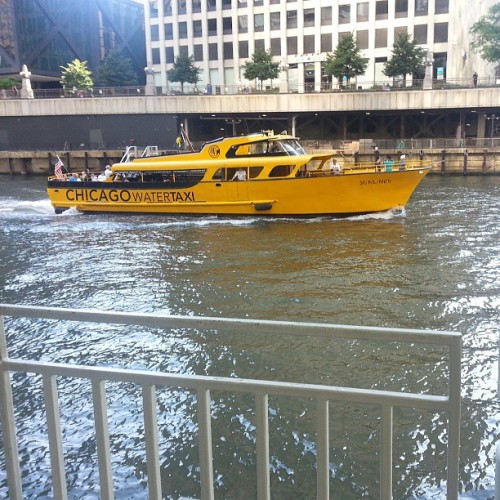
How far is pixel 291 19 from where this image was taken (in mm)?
75125

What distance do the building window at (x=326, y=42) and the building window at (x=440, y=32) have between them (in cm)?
1273

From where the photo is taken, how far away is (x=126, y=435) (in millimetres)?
7652

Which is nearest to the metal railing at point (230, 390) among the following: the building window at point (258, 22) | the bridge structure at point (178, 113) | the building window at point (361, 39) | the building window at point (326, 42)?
the bridge structure at point (178, 113)

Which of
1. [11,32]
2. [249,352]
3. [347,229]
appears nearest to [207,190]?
[347,229]

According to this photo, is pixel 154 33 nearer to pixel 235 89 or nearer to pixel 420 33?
pixel 235 89

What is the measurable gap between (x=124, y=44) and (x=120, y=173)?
76923mm

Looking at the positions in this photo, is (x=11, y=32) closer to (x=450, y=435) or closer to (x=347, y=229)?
(x=347, y=229)

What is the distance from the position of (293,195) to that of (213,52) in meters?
60.1

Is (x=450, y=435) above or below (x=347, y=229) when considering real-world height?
above

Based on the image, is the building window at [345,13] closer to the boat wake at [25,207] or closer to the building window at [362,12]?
the building window at [362,12]

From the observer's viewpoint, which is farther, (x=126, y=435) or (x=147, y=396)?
(x=126, y=435)

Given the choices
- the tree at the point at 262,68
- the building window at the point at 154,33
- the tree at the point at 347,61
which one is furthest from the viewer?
the building window at the point at 154,33

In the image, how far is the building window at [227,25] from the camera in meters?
79.0

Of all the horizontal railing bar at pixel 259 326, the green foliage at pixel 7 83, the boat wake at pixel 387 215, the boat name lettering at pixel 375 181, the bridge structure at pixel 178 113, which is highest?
the green foliage at pixel 7 83
